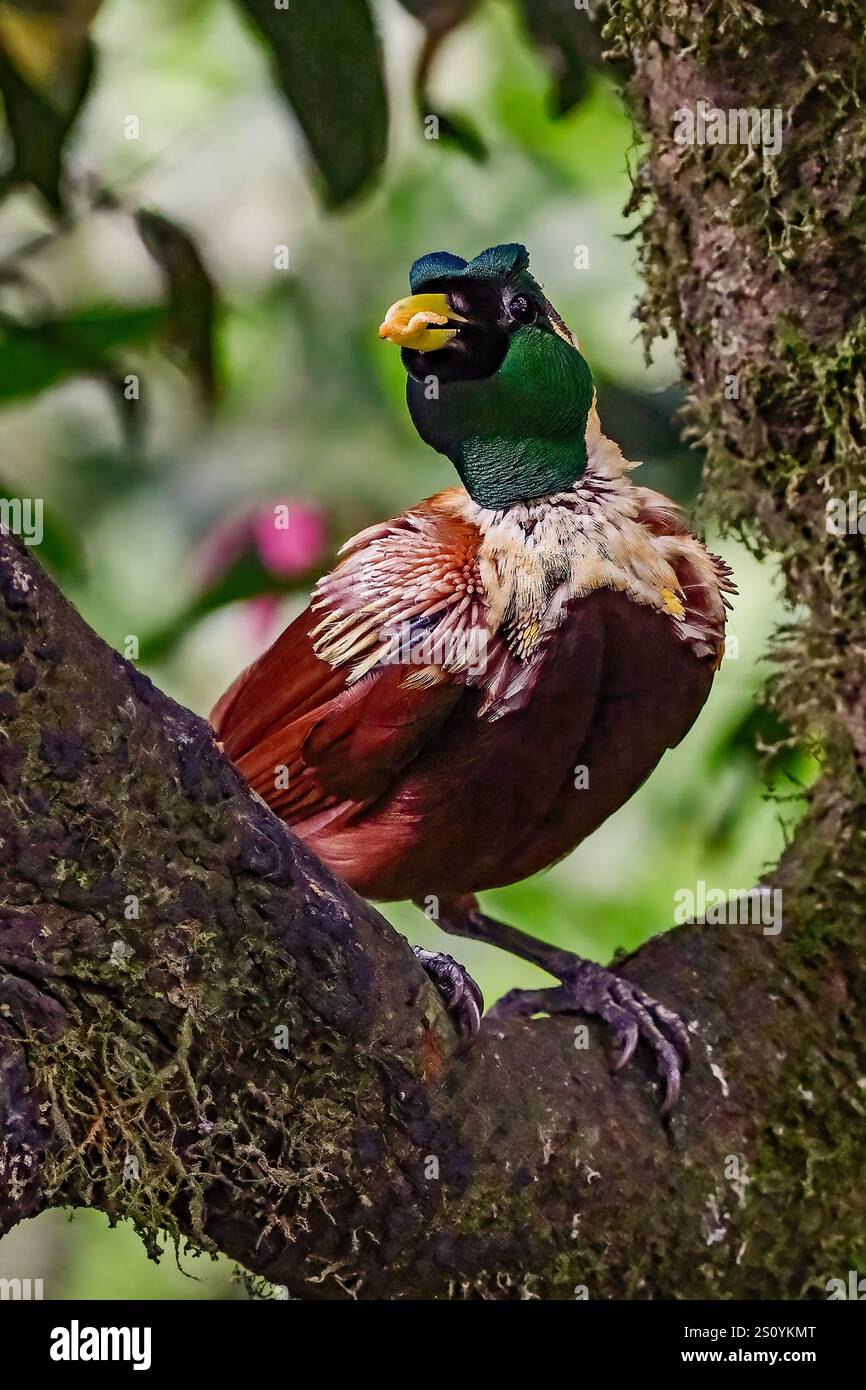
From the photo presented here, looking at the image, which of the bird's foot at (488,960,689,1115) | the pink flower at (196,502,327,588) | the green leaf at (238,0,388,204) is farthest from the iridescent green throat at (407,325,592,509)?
the pink flower at (196,502,327,588)

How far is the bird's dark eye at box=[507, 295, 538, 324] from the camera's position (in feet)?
5.82

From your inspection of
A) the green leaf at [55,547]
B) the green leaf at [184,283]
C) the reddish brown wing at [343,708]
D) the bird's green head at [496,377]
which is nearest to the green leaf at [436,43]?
the green leaf at [184,283]

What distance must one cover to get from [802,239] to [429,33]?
28.4 inches

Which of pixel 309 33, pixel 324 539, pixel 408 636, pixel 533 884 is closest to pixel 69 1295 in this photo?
pixel 533 884

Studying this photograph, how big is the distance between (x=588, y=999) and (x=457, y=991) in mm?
372

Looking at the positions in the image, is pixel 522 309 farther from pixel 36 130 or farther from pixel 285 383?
pixel 285 383

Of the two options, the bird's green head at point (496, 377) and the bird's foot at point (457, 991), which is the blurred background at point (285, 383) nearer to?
the bird's green head at point (496, 377)

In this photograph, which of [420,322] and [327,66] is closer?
[420,322]

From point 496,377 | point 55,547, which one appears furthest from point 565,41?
point 55,547

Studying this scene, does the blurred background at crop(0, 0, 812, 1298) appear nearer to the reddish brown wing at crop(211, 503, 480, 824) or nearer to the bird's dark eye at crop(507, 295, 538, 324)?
the reddish brown wing at crop(211, 503, 480, 824)

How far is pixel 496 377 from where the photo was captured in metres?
1.77

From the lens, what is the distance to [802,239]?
1.97 m

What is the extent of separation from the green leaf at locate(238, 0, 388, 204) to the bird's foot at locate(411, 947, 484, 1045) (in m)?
1.09
